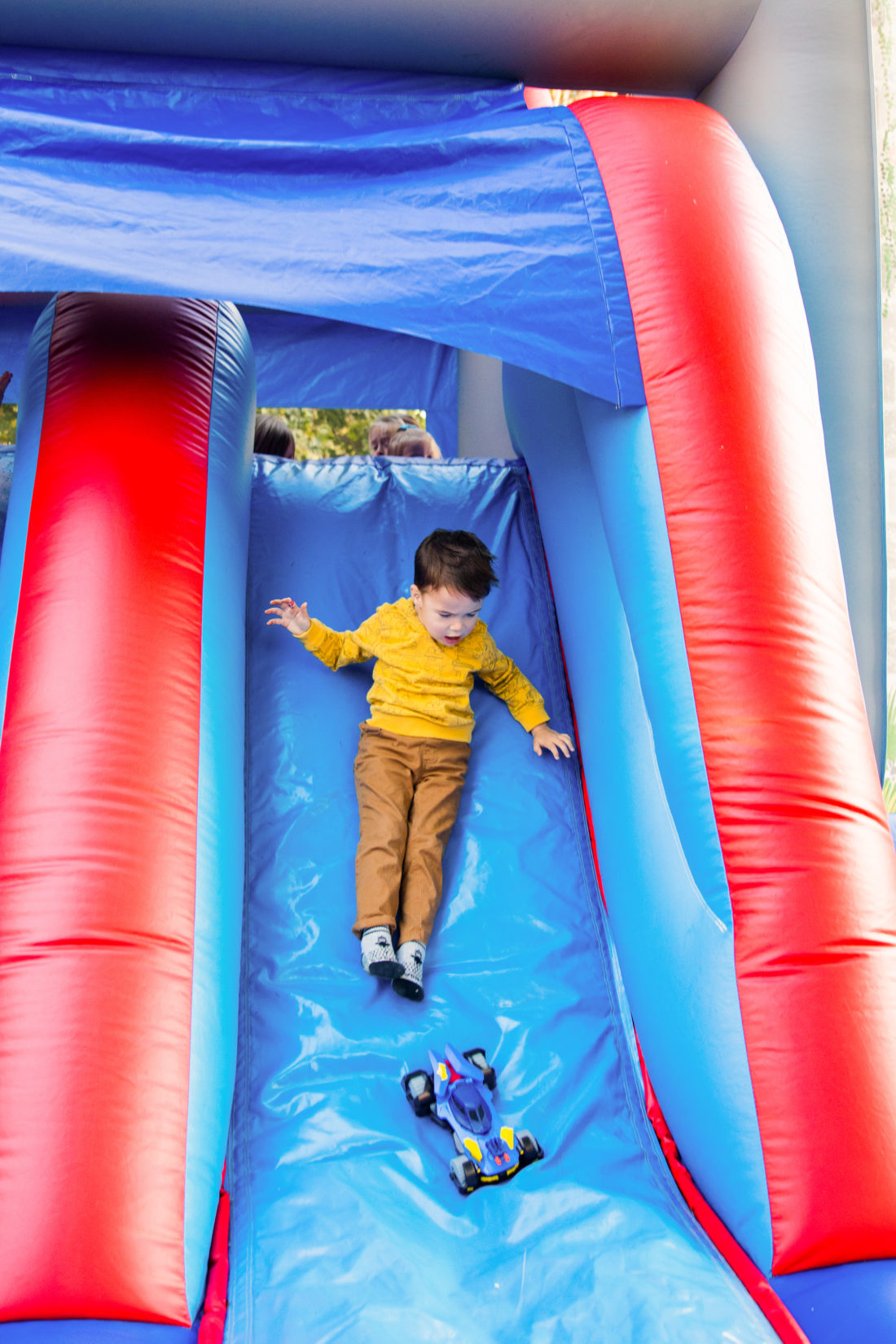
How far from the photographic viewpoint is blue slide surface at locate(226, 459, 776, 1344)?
1.33 metres

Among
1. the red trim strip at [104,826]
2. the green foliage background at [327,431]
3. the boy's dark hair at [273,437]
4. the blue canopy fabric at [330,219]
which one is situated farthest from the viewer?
the green foliage background at [327,431]

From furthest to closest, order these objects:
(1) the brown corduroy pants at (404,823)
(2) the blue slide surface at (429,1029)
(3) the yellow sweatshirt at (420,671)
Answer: (3) the yellow sweatshirt at (420,671) → (1) the brown corduroy pants at (404,823) → (2) the blue slide surface at (429,1029)

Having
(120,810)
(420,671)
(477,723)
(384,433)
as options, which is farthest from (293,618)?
(384,433)

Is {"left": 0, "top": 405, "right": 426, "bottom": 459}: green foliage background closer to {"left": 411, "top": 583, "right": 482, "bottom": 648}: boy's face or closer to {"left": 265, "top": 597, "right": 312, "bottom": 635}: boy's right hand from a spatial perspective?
{"left": 265, "top": 597, "right": 312, "bottom": 635}: boy's right hand

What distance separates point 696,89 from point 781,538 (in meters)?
1.28

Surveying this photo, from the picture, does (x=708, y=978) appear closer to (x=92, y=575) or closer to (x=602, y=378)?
(x=602, y=378)

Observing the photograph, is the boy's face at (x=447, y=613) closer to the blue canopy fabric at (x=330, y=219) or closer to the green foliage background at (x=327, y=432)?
the blue canopy fabric at (x=330, y=219)

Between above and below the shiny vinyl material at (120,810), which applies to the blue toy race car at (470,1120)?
below

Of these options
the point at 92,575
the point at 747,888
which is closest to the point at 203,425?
the point at 92,575

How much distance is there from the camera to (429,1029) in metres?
1.79

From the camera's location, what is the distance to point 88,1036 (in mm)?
1315

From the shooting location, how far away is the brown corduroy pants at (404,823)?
1874mm

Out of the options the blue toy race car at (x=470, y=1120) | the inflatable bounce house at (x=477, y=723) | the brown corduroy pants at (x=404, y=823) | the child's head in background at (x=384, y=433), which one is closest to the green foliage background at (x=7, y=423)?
the child's head in background at (x=384, y=433)

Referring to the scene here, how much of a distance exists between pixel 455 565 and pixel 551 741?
→ 45cm
